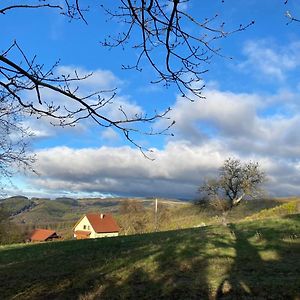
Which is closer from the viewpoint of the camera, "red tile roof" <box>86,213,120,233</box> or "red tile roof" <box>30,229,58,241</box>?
"red tile roof" <box>86,213,120,233</box>

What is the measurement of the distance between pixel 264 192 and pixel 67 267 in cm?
3307

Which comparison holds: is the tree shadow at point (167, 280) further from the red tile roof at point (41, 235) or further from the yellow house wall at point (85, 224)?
the red tile roof at point (41, 235)

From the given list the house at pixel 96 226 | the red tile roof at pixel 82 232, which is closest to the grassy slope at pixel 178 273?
the house at pixel 96 226

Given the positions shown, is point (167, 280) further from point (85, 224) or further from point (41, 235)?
point (41, 235)

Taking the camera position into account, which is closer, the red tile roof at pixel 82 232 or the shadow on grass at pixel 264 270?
the shadow on grass at pixel 264 270

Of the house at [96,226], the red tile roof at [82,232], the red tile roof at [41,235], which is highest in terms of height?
the house at [96,226]

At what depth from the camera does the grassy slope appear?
840 centimetres

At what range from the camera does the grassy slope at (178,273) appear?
27.6 ft

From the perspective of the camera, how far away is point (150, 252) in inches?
507

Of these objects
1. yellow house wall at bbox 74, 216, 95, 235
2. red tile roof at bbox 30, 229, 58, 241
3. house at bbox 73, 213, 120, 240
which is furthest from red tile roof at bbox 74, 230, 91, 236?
red tile roof at bbox 30, 229, 58, 241

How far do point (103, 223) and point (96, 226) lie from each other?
2036 mm

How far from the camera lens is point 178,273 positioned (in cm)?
984

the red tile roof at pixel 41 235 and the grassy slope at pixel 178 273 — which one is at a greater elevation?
the grassy slope at pixel 178 273

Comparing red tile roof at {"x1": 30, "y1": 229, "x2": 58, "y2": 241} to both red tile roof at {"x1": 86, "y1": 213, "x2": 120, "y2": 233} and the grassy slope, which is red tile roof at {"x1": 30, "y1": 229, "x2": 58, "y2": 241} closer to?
red tile roof at {"x1": 86, "y1": 213, "x2": 120, "y2": 233}
